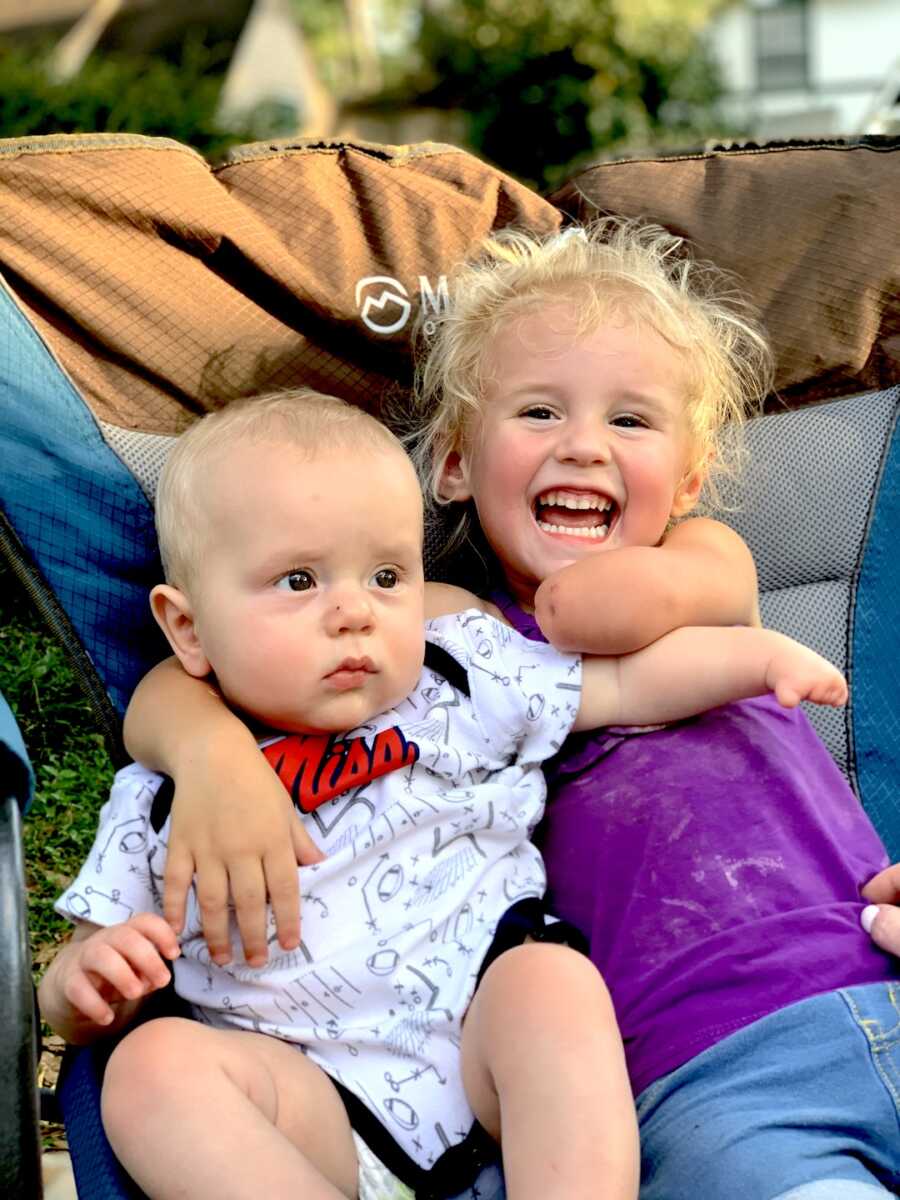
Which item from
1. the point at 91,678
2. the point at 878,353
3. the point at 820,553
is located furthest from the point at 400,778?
the point at 878,353

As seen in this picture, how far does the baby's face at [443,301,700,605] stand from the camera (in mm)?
1892

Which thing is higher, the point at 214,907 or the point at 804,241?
the point at 804,241

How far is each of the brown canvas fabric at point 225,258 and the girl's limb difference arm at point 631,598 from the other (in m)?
0.50

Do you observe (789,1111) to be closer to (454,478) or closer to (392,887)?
(392,887)

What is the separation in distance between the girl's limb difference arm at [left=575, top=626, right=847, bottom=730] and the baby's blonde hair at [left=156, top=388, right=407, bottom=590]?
1.25 feet

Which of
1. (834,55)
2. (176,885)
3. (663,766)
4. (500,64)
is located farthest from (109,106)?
(834,55)

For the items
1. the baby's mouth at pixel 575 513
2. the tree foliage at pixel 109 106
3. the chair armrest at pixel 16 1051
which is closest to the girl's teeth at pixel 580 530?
the baby's mouth at pixel 575 513

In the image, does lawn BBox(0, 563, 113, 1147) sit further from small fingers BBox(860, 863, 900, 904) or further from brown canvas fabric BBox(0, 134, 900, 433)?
small fingers BBox(860, 863, 900, 904)

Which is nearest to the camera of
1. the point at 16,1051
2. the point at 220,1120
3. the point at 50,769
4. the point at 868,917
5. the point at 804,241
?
the point at 16,1051

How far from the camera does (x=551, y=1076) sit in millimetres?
1404

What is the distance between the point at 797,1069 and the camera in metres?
1.49

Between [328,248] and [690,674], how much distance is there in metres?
0.86

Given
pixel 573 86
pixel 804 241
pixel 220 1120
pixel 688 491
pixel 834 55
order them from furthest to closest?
pixel 834 55 < pixel 573 86 < pixel 804 241 < pixel 688 491 < pixel 220 1120

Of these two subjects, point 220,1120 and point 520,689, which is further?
point 520,689
